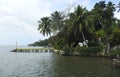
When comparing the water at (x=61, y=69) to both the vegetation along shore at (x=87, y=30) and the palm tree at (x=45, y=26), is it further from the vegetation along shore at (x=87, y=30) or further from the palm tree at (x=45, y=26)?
the palm tree at (x=45, y=26)

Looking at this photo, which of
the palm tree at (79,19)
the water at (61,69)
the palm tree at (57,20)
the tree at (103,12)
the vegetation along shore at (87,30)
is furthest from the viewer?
the palm tree at (57,20)

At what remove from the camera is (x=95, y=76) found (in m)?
27.8

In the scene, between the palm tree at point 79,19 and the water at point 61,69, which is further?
the palm tree at point 79,19

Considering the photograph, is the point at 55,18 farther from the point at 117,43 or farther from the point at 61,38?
the point at 117,43

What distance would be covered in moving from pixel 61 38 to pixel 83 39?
7.08 m

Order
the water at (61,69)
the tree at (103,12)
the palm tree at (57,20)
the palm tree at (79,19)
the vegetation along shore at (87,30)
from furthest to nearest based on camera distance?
Answer: the palm tree at (57,20)
the tree at (103,12)
the palm tree at (79,19)
the vegetation along shore at (87,30)
the water at (61,69)

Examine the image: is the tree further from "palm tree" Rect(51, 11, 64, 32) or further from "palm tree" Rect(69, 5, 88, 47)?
"palm tree" Rect(51, 11, 64, 32)

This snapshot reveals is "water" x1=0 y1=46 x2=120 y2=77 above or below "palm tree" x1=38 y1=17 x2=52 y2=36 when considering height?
below

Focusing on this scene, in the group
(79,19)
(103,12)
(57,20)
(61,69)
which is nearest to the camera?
(61,69)

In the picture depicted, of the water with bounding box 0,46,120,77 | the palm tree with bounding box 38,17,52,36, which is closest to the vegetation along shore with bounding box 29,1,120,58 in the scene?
the palm tree with bounding box 38,17,52,36

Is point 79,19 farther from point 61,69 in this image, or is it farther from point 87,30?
point 61,69

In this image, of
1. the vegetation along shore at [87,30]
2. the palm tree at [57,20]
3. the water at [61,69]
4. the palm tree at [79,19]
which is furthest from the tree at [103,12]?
the water at [61,69]

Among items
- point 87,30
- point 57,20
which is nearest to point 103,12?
point 87,30

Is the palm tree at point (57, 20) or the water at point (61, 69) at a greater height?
the palm tree at point (57, 20)
